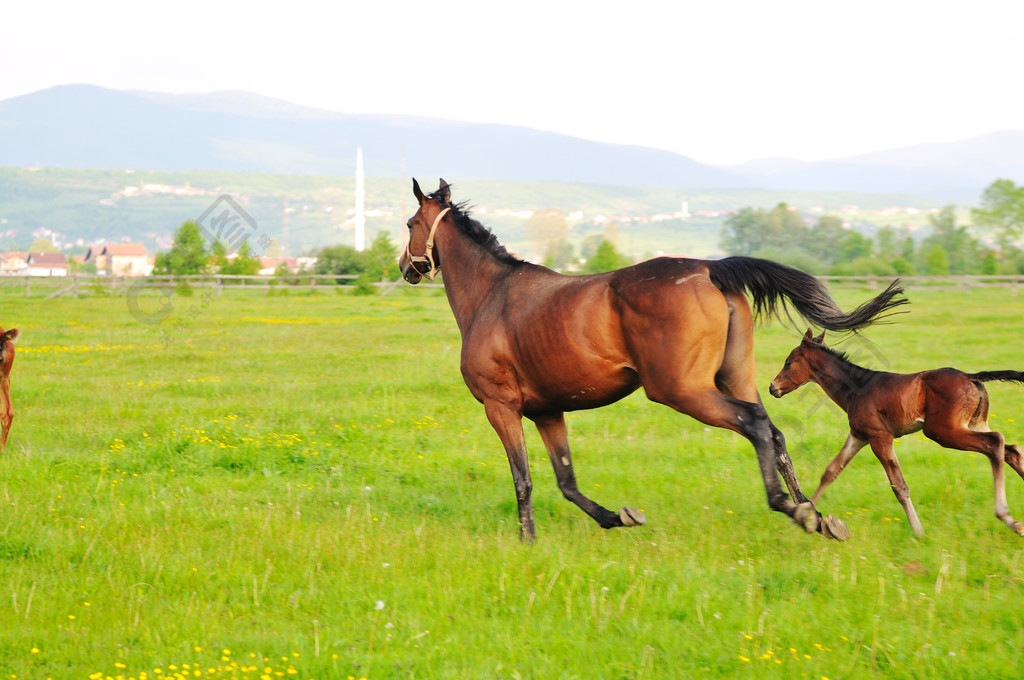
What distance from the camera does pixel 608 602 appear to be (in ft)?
15.7

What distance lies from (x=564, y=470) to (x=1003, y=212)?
10818cm

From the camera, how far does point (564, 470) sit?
668 cm

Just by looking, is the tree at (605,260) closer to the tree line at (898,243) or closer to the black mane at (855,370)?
the tree line at (898,243)

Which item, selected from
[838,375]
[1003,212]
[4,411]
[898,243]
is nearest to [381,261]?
[4,411]

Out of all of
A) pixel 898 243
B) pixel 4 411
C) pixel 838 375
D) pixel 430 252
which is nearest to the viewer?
pixel 838 375

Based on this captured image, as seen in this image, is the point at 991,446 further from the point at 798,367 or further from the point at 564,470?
the point at 564,470

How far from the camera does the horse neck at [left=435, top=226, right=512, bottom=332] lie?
23.0 feet

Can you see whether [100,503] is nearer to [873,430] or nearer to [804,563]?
[804,563]

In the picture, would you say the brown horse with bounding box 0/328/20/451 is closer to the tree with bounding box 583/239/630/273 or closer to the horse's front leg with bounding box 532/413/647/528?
the horse's front leg with bounding box 532/413/647/528

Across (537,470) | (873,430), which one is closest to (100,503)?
(537,470)

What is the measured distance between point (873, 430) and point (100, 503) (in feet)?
20.9

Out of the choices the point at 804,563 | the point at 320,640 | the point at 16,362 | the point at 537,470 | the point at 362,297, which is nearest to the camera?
the point at 320,640

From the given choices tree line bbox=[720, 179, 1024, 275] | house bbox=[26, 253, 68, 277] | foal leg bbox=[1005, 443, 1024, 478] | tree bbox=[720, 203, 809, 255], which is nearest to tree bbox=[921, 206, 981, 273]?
tree line bbox=[720, 179, 1024, 275]

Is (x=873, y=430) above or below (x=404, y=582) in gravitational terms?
above
